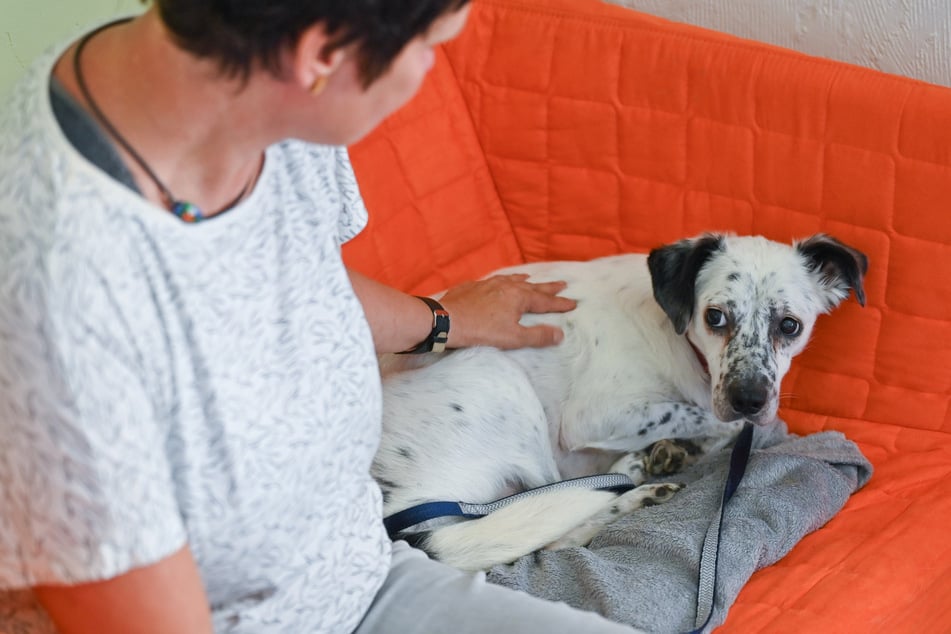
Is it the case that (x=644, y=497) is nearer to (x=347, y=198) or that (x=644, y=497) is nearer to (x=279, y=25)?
(x=347, y=198)

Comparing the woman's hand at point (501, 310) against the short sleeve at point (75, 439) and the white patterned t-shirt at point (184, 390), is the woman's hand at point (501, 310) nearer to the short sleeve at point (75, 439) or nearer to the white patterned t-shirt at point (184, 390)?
the white patterned t-shirt at point (184, 390)

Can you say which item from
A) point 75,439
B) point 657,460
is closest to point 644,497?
point 657,460

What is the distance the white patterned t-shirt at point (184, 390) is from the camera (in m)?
0.86

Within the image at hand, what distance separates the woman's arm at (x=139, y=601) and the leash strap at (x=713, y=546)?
799 millimetres

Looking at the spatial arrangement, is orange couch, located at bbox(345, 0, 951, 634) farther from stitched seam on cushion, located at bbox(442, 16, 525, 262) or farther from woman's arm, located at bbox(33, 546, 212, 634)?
woman's arm, located at bbox(33, 546, 212, 634)

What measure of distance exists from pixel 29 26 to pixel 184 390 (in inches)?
65.9

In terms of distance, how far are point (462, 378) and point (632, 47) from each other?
2.47 ft

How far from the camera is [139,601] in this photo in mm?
953

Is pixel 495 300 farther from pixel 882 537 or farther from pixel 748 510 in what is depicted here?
pixel 882 537

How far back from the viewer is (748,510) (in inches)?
67.5

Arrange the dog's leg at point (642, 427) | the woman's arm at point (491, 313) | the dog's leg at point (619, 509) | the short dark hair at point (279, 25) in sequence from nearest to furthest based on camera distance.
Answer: the short dark hair at point (279, 25), the woman's arm at point (491, 313), the dog's leg at point (619, 509), the dog's leg at point (642, 427)

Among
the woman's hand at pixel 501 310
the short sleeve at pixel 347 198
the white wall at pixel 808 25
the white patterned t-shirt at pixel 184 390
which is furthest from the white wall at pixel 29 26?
the white patterned t-shirt at pixel 184 390

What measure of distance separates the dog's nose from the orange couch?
0.78 ft

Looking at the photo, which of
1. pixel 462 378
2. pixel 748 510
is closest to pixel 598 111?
pixel 462 378
